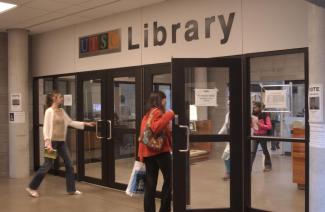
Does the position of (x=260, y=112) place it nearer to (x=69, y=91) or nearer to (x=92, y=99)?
(x=92, y=99)

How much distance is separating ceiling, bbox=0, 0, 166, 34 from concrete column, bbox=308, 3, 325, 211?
2437 millimetres

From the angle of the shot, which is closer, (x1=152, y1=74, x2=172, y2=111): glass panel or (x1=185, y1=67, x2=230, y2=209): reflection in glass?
(x1=185, y1=67, x2=230, y2=209): reflection in glass

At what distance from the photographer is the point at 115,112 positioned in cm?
614

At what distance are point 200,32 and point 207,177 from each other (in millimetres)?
1830

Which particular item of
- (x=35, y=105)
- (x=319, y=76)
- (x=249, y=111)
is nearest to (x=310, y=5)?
(x=319, y=76)

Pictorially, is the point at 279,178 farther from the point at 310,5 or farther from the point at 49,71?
the point at 49,71

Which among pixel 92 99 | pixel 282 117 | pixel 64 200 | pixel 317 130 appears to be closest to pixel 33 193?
pixel 64 200

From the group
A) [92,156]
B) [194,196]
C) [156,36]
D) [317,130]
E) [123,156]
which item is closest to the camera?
[317,130]

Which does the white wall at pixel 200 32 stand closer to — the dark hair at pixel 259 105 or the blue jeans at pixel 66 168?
the dark hair at pixel 259 105

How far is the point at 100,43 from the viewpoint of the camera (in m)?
6.38

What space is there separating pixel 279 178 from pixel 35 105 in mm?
4686

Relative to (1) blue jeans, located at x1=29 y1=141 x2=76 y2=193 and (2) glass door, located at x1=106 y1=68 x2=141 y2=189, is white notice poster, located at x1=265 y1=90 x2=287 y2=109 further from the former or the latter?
(1) blue jeans, located at x1=29 y1=141 x2=76 y2=193

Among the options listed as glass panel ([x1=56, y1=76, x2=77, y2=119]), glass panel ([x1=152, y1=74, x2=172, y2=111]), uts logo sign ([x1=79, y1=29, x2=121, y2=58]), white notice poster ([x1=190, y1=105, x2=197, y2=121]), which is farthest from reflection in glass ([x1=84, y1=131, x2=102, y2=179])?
white notice poster ([x1=190, y1=105, x2=197, y2=121])

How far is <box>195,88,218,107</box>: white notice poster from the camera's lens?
15.3 ft
